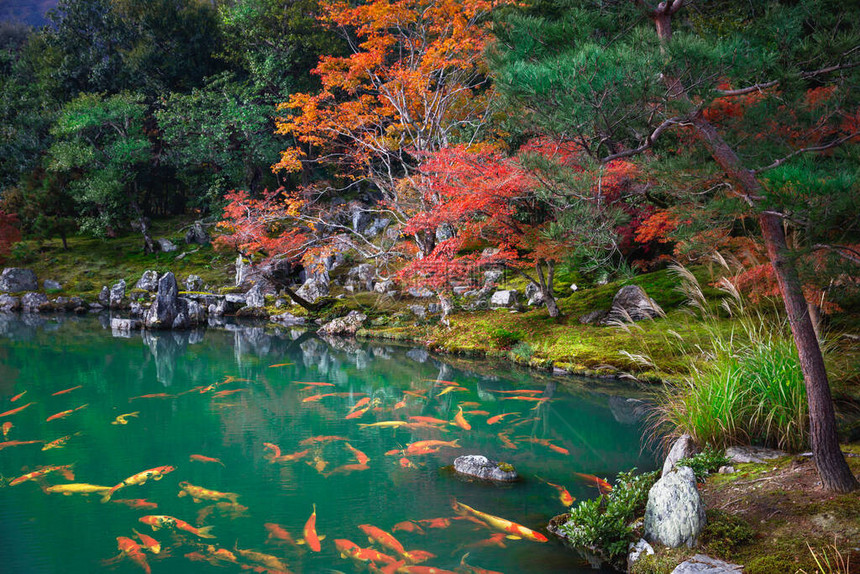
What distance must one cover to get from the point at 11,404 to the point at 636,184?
32.3ft

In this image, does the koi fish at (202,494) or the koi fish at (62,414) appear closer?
the koi fish at (202,494)

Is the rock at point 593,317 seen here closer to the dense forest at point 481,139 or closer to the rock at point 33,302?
the dense forest at point 481,139

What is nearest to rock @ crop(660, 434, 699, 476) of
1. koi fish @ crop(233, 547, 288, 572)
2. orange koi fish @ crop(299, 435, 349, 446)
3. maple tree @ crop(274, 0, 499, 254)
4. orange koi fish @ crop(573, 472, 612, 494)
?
orange koi fish @ crop(573, 472, 612, 494)

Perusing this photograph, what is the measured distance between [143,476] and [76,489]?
1.68ft

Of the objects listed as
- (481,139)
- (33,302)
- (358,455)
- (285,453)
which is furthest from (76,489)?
(33,302)

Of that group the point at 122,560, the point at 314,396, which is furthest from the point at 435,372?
the point at 122,560

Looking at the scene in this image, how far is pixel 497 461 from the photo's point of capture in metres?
5.11

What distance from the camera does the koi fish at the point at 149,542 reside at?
3538 millimetres

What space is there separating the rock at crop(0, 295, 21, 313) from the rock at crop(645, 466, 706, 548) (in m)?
20.6

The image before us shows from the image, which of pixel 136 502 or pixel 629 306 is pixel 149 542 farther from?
pixel 629 306

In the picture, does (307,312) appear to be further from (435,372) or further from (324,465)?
(324,465)

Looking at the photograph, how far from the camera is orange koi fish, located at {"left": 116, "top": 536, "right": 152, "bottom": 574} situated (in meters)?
3.36

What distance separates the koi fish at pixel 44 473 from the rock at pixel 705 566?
16.6 ft

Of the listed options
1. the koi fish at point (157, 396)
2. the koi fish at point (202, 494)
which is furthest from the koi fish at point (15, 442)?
the koi fish at point (202, 494)
